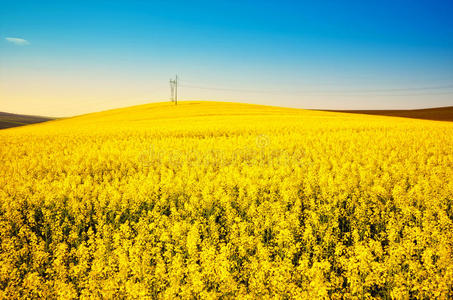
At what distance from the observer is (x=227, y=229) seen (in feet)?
14.3

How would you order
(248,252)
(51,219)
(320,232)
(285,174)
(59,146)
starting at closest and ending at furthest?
1. (248,252)
2. (320,232)
3. (51,219)
4. (285,174)
5. (59,146)

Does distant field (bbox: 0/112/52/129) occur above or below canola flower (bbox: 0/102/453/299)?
above

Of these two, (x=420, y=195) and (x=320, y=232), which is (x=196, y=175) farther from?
(x=420, y=195)

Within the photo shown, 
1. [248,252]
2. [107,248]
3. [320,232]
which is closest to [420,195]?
[320,232]

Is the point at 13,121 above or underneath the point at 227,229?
above

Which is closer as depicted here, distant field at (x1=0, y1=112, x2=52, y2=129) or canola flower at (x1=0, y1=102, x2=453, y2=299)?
canola flower at (x1=0, y1=102, x2=453, y2=299)

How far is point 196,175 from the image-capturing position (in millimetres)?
7285

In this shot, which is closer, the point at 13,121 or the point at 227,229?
the point at 227,229

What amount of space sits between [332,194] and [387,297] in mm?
2729

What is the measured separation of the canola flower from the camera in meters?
2.86

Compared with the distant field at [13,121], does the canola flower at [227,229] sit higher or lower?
lower

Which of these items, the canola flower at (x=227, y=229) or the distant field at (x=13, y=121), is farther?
the distant field at (x=13, y=121)

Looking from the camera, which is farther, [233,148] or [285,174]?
[233,148]

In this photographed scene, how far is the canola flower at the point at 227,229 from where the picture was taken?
2861 millimetres
